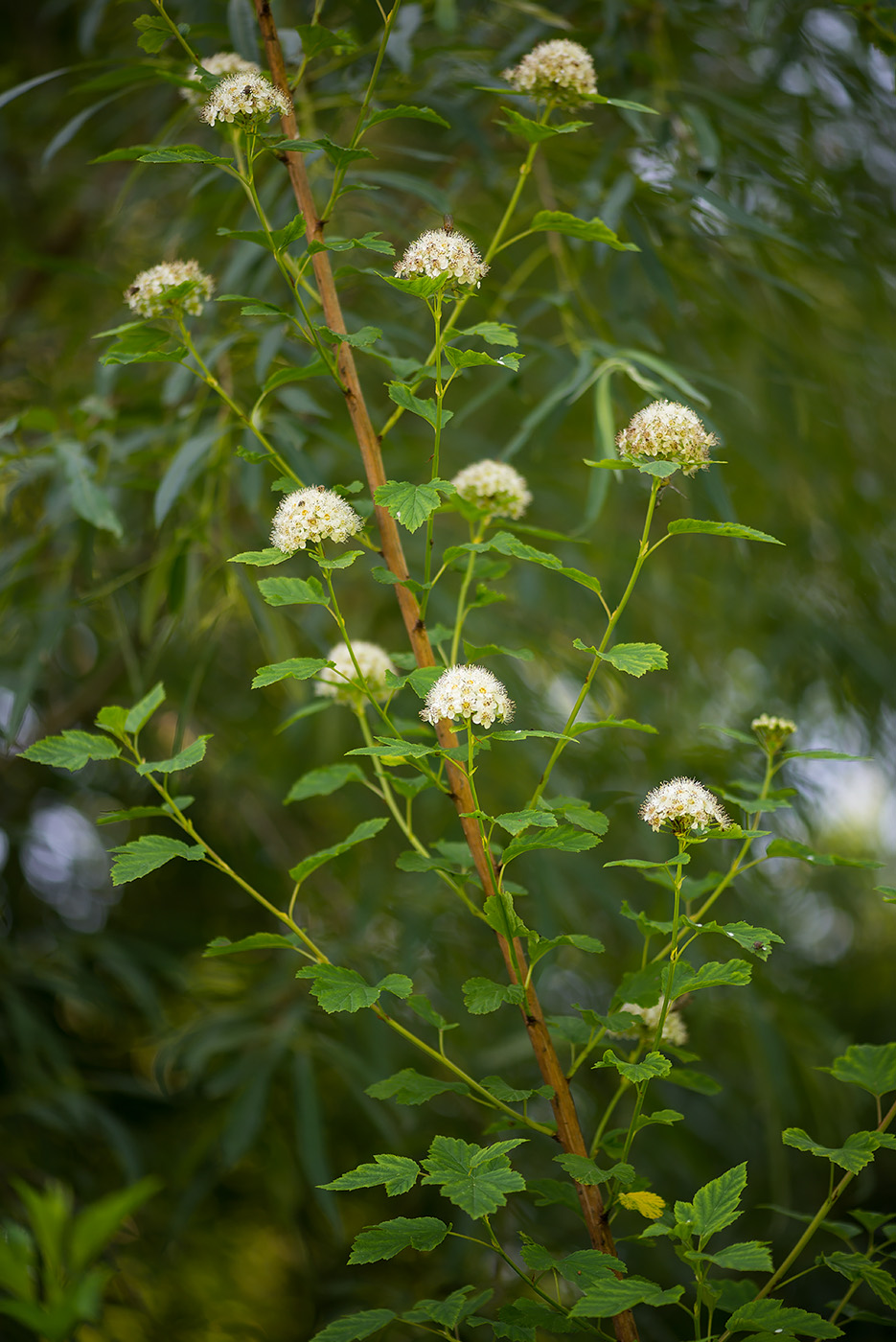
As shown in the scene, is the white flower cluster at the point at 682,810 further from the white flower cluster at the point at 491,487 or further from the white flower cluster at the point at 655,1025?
the white flower cluster at the point at 491,487

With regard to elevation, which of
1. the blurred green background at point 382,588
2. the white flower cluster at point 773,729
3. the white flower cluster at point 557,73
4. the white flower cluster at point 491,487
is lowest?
the blurred green background at point 382,588

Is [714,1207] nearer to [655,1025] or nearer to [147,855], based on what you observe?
[655,1025]

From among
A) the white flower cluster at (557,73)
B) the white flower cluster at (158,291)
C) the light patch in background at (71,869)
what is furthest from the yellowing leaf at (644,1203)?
the light patch in background at (71,869)

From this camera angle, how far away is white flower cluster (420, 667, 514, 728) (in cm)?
58

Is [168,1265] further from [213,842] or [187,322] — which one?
[187,322]

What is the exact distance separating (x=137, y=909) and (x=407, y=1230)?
1529 mm

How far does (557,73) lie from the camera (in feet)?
2.50

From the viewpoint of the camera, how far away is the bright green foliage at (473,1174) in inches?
19.6

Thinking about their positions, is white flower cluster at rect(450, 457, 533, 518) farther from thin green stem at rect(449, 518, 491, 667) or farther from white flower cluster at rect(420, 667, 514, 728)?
white flower cluster at rect(420, 667, 514, 728)

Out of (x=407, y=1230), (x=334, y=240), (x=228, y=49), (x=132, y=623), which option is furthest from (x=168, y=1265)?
(x=228, y=49)

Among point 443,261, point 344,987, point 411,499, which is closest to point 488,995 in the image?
point 344,987

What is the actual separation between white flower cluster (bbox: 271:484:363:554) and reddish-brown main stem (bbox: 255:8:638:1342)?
33mm

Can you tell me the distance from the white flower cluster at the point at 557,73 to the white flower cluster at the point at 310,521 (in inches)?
15.9

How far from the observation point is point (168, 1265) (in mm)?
1500
